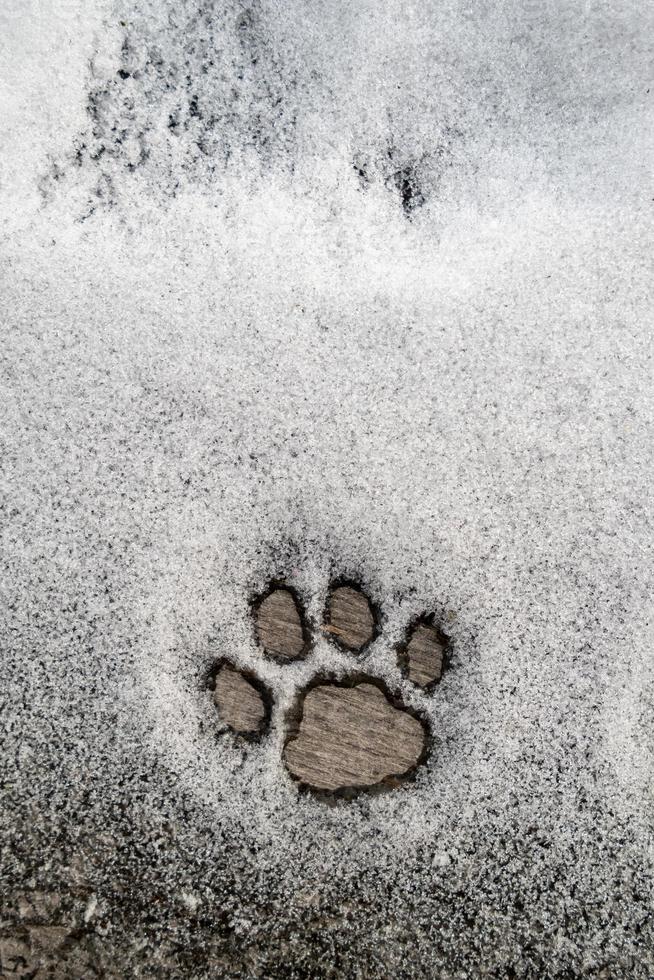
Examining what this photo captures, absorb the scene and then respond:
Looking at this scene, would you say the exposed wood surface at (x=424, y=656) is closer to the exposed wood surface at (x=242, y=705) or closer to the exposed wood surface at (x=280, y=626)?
the exposed wood surface at (x=280, y=626)

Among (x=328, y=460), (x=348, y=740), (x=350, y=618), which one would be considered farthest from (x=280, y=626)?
(x=328, y=460)

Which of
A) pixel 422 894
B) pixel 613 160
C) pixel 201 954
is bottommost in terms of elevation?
pixel 201 954

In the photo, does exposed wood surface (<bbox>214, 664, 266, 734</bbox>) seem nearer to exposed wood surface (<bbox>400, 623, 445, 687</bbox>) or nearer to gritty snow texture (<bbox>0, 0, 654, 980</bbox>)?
gritty snow texture (<bbox>0, 0, 654, 980</bbox>)

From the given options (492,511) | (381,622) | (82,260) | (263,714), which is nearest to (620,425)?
(492,511)

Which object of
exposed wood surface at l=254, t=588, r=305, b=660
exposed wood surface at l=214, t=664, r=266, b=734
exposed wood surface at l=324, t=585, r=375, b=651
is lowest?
exposed wood surface at l=214, t=664, r=266, b=734

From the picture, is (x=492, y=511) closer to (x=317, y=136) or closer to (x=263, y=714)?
(x=263, y=714)

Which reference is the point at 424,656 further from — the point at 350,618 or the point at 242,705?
the point at 242,705

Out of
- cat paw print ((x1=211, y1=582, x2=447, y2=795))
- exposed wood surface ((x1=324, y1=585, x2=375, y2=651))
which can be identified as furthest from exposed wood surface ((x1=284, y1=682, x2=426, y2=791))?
exposed wood surface ((x1=324, y1=585, x2=375, y2=651))
